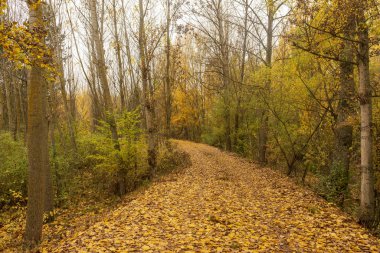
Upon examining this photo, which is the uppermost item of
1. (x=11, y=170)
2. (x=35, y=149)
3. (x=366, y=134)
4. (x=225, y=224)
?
(x=35, y=149)

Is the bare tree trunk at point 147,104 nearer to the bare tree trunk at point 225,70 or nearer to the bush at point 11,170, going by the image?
the bush at point 11,170

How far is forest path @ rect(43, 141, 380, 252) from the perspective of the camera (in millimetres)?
5254

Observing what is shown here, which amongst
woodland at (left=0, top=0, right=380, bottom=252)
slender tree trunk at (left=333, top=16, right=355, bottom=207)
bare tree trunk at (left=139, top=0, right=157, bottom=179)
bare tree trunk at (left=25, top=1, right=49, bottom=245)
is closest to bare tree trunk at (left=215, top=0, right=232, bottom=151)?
woodland at (left=0, top=0, right=380, bottom=252)

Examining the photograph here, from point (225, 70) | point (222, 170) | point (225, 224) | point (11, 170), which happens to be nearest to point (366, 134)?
point (225, 224)

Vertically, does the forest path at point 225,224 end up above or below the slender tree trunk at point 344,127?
below

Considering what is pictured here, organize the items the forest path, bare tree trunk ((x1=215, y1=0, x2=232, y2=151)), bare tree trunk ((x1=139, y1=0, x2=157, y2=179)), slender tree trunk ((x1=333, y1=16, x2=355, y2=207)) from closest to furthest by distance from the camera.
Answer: the forest path, slender tree trunk ((x1=333, y1=16, x2=355, y2=207)), bare tree trunk ((x1=139, y1=0, x2=157, y2=179)), bare tree trunk ((x1=215, y1=0, x2=232, y2=151))

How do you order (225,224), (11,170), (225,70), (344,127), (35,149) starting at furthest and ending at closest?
1. (225,70)
2. (11,170)
3. (344,127)
4. (225,224)
5. (35,149)

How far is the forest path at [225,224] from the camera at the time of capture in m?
A: 5.25

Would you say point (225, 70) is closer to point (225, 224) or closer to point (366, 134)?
point (366, 134)

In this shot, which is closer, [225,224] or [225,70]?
[225,224]

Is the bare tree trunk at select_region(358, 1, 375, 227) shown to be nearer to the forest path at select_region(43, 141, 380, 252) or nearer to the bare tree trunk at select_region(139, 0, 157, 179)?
the forest path at select_region(43, 141, 380, 252)

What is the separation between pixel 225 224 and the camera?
21.2 feet

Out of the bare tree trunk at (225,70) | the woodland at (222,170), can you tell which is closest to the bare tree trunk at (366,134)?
the woodland at (222,170)

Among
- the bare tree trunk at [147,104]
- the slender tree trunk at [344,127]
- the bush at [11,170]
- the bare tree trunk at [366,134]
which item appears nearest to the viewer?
the bare tree trunk at [366,134]
